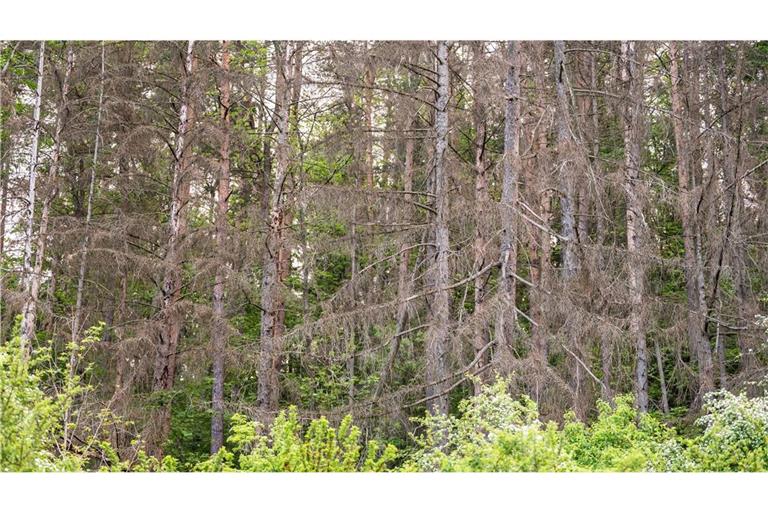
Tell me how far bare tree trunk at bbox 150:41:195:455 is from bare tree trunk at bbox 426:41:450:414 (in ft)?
9.27

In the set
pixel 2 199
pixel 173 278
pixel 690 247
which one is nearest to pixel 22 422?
pixel 173 278

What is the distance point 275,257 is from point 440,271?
2.17 metres

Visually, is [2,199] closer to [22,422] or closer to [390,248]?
[390,248]

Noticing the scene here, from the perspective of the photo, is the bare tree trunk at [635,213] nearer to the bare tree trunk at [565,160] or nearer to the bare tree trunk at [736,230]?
the bare tree trunk at [565,160]

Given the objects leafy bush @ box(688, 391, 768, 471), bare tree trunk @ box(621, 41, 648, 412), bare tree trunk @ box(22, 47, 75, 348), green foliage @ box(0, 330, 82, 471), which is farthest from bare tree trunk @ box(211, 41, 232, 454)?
leafy bush @ box(688, 391, 768, 471)

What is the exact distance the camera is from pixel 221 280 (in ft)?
29.8

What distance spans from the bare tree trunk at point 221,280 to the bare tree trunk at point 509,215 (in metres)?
3.31

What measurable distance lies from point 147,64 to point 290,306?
11.7 ft

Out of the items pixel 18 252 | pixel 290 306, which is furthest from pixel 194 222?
pixel 18 252

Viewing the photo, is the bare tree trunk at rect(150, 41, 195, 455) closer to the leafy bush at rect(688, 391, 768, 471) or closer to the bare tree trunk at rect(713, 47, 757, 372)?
the leafy bush at rect(688, 391, 768, 471)

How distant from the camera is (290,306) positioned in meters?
11.0
